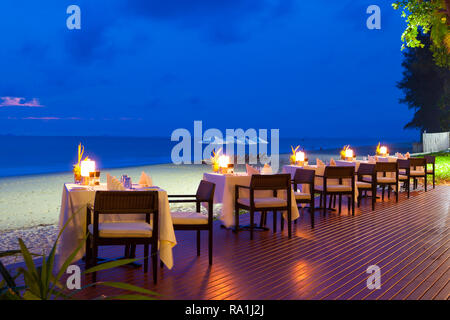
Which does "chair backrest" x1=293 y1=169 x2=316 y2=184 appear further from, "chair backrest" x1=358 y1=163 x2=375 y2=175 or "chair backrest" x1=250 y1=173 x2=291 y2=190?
"chair backrest" x1=358 y1=163 x2=375 y2=175

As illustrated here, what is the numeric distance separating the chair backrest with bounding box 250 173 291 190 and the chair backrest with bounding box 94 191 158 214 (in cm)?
212

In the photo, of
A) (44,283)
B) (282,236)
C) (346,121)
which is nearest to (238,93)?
(346,121)

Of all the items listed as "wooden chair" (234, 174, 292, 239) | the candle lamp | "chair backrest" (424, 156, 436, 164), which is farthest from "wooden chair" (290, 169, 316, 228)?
"chair backrest" (424, 156, 436, 164)

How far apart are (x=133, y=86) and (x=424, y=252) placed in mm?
67434

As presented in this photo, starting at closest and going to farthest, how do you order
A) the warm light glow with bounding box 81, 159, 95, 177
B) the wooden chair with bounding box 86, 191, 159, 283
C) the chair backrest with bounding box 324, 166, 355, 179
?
1. the wooden chair with bounding box 86, 191, 159, 283
2. the warm light glow with bounding box 81, 159, 95, 177
3. the chair backrest with bounding box 324, 166, 355, 179

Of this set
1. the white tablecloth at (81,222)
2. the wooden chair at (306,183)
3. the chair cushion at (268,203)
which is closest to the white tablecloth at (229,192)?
the wooden chair at (306,183)

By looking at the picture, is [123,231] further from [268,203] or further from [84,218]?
[268,203]

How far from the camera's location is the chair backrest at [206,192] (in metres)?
4.75

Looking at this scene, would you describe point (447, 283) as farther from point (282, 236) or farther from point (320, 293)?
point (282, 236)

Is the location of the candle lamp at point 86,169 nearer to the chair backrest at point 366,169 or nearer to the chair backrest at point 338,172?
the chair backrest at point 338,172

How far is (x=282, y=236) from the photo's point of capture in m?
6.12

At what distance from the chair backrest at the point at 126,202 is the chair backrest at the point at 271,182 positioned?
2125 mm

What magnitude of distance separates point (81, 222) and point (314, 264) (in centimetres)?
243

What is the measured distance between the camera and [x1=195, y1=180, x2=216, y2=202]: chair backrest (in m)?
4.75
